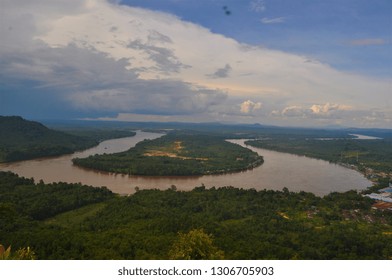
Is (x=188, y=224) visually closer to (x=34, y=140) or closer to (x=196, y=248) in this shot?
(x=196, y=248)

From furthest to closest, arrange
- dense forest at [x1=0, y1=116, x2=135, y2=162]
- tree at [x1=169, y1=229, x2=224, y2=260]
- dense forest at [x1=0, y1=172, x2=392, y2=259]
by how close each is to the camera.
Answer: dense forest at [x1=0, y1=116, x2=135, y2=162]
dense forest at [x1=0, y1=172, x2=392, y2=259]
tree at [x1=169, y1=229, x2=224, y2=260]

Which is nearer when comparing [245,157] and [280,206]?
[280,206]

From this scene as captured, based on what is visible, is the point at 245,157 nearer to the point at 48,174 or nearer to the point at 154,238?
the point at 48,174

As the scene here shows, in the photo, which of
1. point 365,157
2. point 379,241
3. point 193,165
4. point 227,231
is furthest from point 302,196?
point 365,157

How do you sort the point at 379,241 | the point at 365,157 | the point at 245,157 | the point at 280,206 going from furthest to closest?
the point at 365,157 → the point at 245,157 → the point at 280,206 → the point at 379,241

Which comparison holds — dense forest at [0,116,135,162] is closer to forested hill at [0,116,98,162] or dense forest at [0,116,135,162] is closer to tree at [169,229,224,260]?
forested hill at [0,116,98,162]

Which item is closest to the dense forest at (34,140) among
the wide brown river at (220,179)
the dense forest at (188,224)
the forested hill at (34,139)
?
the forested hill at (34,139)

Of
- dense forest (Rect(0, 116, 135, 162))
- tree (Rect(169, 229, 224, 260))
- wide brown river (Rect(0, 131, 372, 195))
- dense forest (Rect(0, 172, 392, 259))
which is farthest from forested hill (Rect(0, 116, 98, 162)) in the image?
tree (Rect(169, 229, 224, 260))
